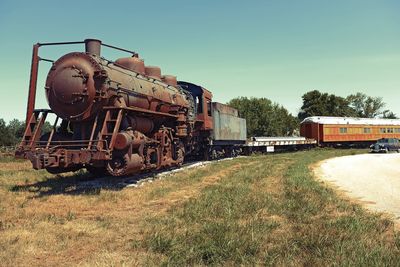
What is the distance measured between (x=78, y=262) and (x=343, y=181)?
1091 cm

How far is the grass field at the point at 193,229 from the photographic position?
5.07m

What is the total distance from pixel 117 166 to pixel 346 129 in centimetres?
3475

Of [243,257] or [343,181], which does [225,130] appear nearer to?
[343,181]

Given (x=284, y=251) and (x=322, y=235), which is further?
(x=322, y=235)

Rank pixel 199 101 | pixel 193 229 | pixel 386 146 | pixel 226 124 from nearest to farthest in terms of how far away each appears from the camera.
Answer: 1. pixel 193 229
2. pixel 199 101
3. pixel 226 124
4. pixel 386 146

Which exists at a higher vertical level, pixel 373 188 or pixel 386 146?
pixel 386 146

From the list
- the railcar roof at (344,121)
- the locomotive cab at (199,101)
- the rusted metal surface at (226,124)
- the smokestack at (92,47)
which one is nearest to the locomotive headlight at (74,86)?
the smokestack at (92,47)

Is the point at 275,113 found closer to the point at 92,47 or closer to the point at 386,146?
the point at 386,146

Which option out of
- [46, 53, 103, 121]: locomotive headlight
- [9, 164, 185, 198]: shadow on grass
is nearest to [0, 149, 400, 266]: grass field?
[9, 164, 185, 198]: shadow on grass

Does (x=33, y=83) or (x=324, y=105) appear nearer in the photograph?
(x=33, y=83)

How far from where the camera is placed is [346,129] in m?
41.3

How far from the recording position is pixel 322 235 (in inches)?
224

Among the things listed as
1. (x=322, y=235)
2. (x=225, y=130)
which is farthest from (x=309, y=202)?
(x=225, y=130)

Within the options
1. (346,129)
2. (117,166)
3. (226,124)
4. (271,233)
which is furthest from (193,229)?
(346,129)
